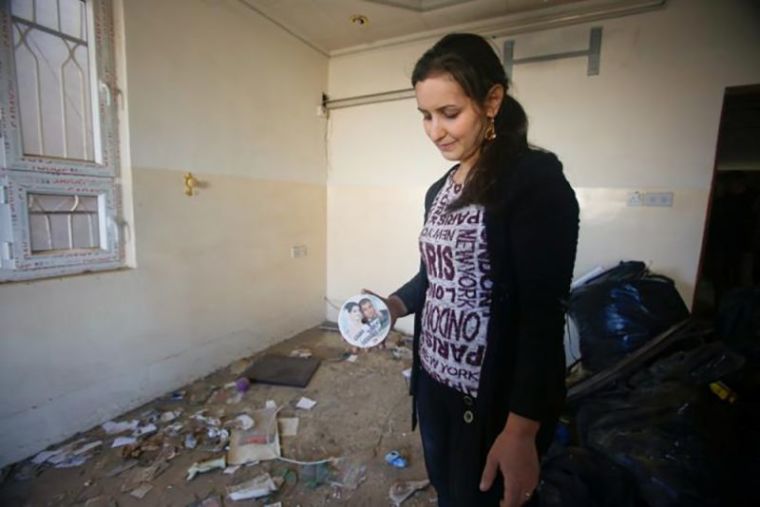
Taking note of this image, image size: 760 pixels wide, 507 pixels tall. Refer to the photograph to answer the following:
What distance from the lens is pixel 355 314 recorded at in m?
1.06

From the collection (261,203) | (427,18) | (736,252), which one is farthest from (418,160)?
(736,252)

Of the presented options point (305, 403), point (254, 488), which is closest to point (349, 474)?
point (254, 488)

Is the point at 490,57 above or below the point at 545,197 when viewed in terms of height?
above

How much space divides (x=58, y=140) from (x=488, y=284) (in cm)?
216

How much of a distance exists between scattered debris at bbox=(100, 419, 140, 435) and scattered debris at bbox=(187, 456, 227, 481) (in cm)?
55

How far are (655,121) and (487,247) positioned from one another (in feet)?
7.86

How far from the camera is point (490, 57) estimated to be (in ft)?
2.47

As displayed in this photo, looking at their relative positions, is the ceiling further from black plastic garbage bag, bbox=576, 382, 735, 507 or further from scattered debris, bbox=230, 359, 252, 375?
scattered debris, bbox=230, 359, 252, 375

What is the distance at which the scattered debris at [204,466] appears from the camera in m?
1.64

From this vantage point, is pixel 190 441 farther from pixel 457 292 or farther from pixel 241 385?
pixel 457 292

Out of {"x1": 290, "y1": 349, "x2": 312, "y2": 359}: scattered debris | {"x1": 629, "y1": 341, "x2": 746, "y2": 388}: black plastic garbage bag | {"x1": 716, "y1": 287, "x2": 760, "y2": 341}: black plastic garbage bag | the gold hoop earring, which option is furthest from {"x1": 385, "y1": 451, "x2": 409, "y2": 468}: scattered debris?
{"x1": 716, "y1": 287, "x2": 760, "y2": 341}: black plastic garbage bag

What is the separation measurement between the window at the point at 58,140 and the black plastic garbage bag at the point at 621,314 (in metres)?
2.70

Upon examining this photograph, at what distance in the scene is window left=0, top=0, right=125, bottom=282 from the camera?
1.57 meters

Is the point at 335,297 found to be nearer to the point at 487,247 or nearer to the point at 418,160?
the point at 418,160
